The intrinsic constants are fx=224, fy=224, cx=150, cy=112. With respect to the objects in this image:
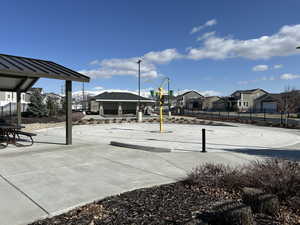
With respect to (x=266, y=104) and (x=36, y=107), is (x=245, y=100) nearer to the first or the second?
(x=266, y=104)

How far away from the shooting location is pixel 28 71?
8.28m

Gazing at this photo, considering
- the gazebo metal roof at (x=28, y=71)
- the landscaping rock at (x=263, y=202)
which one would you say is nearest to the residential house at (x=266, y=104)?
the gazebo metal roof at (x=28, y=71)

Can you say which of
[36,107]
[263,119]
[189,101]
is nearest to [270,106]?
[189,101]

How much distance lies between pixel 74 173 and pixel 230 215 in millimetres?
4167

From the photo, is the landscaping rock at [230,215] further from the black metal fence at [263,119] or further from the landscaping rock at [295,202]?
the black metal fence at [263,119]

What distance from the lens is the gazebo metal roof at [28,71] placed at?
26.4 feet

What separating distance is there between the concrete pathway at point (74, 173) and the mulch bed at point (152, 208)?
34 cm

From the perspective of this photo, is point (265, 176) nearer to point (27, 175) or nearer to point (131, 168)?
point (131, 168)

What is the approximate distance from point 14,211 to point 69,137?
6563 millimetres

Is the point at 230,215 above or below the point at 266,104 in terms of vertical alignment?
below

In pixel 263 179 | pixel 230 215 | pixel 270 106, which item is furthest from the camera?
pixel 270 106

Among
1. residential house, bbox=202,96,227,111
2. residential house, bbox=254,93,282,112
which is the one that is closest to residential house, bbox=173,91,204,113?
residential house, bbox=202,96,227,111

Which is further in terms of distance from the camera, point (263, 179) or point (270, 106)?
point (270, 106)

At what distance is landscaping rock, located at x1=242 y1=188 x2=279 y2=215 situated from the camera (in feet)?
11.1
